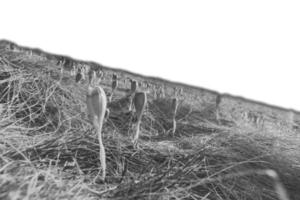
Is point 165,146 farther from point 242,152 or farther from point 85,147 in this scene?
point 85,147

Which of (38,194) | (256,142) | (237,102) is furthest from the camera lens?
(237,102)

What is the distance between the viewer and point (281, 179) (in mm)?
1259

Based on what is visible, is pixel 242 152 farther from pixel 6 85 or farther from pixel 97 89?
pixel 6 85

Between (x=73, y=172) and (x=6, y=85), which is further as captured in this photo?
(x=6, y=85)

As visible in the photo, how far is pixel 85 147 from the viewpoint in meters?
1.00

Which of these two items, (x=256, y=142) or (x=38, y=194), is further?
(x=256, y=142)

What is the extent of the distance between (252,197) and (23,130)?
2.52ft

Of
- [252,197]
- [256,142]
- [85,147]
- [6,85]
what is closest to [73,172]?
[85,147]

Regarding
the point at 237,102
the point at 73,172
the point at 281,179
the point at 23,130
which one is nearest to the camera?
the point at 73,172

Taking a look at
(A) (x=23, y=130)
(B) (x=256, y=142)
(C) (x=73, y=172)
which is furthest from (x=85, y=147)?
(B) (x=256, y=142)

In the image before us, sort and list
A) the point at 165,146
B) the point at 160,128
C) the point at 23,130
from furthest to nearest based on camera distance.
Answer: the point at 160,128
the point at 165,146
the point at 23,130

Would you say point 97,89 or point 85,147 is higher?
point 97,89

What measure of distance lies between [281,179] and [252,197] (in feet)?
0.98

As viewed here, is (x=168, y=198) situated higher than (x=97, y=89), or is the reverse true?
(x=97, y=89)
